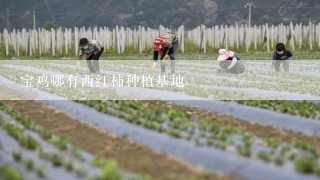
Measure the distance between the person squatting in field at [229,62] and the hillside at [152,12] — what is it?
43.3 m

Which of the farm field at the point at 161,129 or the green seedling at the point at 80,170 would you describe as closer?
the green seedling at the point at 80,170

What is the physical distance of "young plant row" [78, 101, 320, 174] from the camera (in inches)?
280

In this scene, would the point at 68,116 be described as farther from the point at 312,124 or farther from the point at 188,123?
the point at 312,124

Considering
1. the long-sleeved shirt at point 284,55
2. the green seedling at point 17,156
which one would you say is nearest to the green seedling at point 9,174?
the green seedling at point 17,156

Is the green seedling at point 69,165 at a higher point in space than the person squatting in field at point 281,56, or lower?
lower

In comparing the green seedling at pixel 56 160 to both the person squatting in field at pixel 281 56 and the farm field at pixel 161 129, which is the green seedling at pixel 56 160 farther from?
the person squatting in field at pixel 281 56

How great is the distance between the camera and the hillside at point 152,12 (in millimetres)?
63750

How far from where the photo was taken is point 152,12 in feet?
228

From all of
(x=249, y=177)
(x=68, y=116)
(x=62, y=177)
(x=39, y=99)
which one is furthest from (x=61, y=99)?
(x=249, y=177)

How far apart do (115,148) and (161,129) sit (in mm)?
939

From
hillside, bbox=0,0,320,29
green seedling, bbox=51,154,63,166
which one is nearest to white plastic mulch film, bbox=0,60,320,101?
green seedling, bbox=51,154,63,166

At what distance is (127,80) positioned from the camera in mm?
17375

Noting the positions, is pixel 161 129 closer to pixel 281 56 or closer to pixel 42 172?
pixel 42 172

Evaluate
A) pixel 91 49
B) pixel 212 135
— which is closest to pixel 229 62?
pixel 91 49
